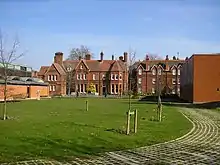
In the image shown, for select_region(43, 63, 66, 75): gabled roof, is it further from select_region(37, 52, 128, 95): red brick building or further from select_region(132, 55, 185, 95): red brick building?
select_region(132, 55, 185, 95): red brick building

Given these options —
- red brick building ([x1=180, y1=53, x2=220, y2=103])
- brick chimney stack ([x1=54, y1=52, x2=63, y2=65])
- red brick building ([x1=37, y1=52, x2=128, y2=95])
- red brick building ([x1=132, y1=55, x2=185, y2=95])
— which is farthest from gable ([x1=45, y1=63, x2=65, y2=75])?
red brick building ([x1=180, y1=53, x2=220, y2=103])

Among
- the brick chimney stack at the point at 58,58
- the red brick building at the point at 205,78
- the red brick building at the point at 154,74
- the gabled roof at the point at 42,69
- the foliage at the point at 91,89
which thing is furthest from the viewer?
the gabled roof at the point at 42,69

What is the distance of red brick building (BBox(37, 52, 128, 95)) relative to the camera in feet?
327

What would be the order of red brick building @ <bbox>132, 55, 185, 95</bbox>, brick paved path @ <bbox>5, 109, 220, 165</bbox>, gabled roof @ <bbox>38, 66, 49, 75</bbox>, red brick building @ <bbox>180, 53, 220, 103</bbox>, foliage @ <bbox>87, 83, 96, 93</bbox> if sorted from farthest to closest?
gabled roof @ <bbox>38, 66, 49, 75</bbox> → foliage @ <bbox>87, 83, 96, 93</bbox> → red brick building @ <bbox>132, 55, 185, 95</bbox> → red brick building @ <bbox>180, 53, 220, 103</bbox> → brick paved path @ <bbox>5, 109, 220, 165</bbox>

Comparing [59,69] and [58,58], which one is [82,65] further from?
[58,58]

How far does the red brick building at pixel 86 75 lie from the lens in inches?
3930

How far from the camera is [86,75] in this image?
338 ft

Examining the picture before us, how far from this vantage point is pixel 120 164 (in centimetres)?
916

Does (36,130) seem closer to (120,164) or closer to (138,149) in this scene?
(138,149)

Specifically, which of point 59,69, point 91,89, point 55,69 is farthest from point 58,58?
point 91,89

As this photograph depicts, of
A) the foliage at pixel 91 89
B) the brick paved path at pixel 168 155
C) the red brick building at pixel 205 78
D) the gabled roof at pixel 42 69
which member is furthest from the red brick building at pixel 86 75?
the brick paved path at pixel 168 155

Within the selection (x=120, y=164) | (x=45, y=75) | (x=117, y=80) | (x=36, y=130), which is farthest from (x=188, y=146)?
(x=45, y=75)

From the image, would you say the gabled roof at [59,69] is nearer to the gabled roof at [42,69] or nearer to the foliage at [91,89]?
the gabled roof at [42,69]

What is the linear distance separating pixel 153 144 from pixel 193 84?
4236cm
